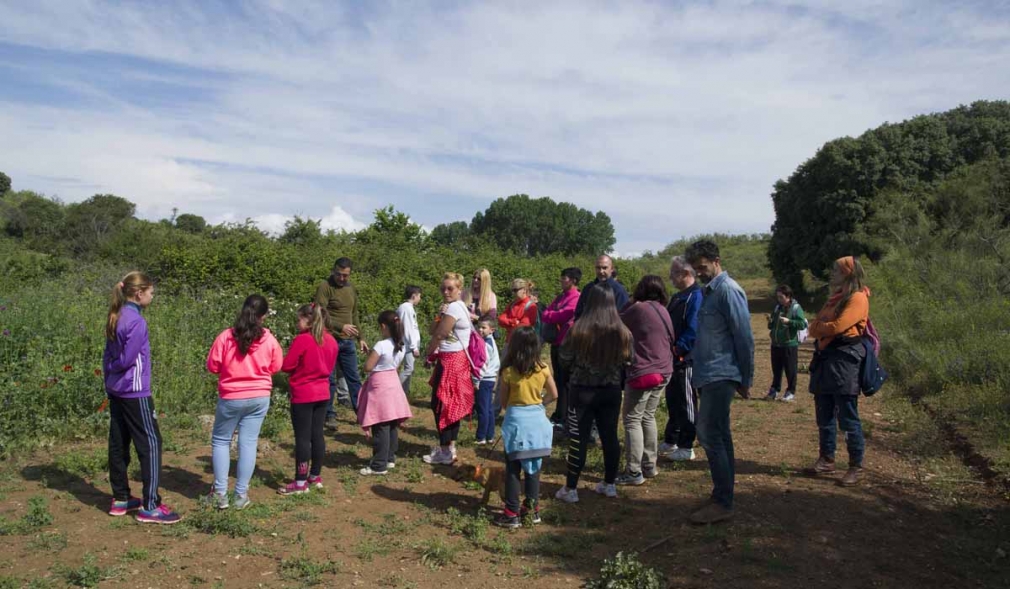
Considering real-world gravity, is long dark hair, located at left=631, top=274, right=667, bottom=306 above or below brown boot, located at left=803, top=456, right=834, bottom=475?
above

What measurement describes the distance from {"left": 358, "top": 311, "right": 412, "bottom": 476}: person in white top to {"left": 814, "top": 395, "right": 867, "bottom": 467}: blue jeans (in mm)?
3755

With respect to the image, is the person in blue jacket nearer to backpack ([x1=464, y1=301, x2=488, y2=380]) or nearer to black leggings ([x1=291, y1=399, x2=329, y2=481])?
backpack ([x1=464, y1=301, x2=488, y2=380])

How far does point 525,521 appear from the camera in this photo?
17.2 feet

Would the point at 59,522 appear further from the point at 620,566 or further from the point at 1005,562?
the point at 1005,562

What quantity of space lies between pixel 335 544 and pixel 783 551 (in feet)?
10.1

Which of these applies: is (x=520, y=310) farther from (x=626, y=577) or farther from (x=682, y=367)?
(x=626, y=577)

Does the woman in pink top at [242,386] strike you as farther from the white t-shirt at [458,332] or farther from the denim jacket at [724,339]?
the denim jacket at [724,339]

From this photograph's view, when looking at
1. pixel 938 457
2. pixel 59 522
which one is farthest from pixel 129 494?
pixel 938 457

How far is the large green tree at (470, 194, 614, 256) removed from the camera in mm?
53281

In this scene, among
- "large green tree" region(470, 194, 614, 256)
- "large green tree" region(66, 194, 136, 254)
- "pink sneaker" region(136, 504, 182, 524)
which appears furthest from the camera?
"large green tree" region(470, 194, 614, 256)

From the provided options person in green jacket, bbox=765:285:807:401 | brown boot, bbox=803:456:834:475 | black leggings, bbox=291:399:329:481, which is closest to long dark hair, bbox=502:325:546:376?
black leggings, bbox=291:399:329:481

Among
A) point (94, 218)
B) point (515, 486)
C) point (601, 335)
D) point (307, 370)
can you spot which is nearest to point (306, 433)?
point (307, 370)

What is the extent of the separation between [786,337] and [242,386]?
7.80 meters

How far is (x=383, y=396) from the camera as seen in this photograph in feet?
20.5
